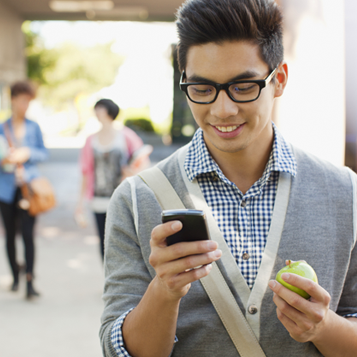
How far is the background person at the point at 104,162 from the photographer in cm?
512

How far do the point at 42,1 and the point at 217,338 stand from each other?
1141cm

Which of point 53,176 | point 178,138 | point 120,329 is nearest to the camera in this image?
point 120,329

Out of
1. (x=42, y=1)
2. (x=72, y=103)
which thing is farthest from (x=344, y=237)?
(x=72, y=103)

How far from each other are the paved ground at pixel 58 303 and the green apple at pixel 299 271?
10.3ft

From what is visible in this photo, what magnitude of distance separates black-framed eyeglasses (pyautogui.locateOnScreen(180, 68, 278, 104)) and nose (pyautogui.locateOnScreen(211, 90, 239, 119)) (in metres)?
0.01

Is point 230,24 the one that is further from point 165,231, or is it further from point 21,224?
point 21,224

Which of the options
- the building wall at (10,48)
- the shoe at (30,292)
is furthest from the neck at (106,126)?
the building wall at (10,48)

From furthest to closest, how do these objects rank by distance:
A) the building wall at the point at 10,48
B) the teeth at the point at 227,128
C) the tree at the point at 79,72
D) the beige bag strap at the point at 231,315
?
1. the tree at the point at 79,72
2. the building wall at the point at 10,48
3. the teeth at the point at 227,128
4. the beige bag strap at the point at 231,315

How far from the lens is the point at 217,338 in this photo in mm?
1585

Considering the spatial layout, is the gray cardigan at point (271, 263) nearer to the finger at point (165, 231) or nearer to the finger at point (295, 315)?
the finger at point (295, 315)

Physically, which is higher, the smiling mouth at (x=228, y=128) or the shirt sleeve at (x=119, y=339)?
the smiling mouth at (x=228, y=128)

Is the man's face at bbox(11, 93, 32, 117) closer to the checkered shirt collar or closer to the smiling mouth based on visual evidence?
the checkered shirt collar

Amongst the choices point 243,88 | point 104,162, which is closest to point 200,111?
point 243,88

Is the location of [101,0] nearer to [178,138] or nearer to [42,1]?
[42,1]
